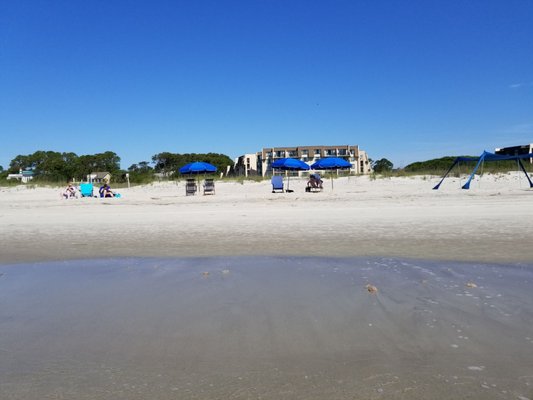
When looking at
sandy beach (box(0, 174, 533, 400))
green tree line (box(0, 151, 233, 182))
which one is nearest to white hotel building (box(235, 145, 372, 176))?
green tree line (box(0, 151, 233, 182))

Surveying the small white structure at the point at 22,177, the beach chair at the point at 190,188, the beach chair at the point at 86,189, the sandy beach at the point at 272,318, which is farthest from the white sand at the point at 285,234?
the small white structure at the point at 22,177

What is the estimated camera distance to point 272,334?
3082 mm

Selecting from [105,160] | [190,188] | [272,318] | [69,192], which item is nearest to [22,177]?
[105,160]

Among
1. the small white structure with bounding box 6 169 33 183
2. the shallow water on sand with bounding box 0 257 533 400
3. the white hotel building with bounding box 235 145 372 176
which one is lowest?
the shallow water on sand with bounding box 0 257 533 400

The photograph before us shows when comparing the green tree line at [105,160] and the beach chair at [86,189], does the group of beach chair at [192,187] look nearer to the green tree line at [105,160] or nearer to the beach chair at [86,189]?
the beach chair at [86,189]

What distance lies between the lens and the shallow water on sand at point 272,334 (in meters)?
2.28

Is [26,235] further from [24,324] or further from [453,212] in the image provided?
[453,212]

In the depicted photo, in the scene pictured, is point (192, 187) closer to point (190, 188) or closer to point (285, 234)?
point (190, 188)

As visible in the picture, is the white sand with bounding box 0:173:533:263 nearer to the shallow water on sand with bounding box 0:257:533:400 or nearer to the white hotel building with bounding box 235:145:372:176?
the shallow water on sand with bounding box 0:257:533:400

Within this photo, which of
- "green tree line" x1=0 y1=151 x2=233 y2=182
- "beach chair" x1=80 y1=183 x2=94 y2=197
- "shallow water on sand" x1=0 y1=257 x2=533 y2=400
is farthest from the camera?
"green tree line" x1=0 y1=151 x2=233 y2=182

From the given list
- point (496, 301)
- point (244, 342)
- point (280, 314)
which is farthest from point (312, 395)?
point (496, 301)

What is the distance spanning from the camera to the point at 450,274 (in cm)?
479

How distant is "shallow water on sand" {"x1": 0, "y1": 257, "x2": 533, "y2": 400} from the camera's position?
89.8 inches

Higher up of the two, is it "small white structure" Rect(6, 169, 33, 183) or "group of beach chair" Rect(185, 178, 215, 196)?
"small white structure" Rect(6, 169, 33, 183)
